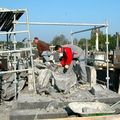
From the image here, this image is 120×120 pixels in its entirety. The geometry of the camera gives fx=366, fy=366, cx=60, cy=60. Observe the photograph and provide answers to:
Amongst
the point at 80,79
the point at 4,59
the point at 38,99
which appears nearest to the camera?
the point at 38,99

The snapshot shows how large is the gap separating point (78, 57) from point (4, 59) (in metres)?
3.31

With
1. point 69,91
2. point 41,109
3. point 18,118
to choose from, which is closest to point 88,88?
point 69,91

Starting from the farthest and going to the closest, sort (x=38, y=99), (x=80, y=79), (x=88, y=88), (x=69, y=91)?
(x=80, y=79), (x=88, y=88), (x=69, y=91), (x=38, y=99)

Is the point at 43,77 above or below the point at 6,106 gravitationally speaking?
above

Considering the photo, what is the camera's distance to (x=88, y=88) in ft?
33.0

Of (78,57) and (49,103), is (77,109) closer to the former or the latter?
(49,103)

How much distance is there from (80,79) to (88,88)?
92cm

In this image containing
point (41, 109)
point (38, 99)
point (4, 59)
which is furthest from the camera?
point (4, 59)

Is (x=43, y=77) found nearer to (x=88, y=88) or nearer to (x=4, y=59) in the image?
(x=88, y=88)

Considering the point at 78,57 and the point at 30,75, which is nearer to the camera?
the point at 30,75

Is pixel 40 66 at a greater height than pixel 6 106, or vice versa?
pixel 40 66

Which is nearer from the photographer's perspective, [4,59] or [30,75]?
[30,75]

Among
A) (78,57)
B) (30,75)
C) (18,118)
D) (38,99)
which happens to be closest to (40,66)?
(78,57)

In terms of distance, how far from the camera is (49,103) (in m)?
8.19
